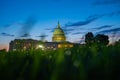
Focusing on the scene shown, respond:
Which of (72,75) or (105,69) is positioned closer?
(72,75)

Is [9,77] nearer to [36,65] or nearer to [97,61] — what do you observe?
[36,65]

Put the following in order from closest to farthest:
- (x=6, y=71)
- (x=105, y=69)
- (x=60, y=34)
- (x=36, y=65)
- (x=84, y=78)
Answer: (x=84, y=78) → (x=105, y=69) → (x=6, y=71) → (x=36, y=65) → (x=60, y=34)

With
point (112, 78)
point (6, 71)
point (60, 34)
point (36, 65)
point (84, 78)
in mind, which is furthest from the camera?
point (60, 34)

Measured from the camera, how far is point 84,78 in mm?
1312

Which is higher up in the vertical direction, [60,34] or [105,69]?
[60,34]

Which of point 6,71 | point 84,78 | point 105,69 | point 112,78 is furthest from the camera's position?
point 6,71

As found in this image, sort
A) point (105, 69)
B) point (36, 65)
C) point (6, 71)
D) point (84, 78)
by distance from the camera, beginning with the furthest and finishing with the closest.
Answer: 1. point (36, 65)
2. point (6, 71)
3. point (105, 69)
4. point (84, 78)

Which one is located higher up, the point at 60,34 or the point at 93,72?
the point at 60,34

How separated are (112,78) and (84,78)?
23 centimetres

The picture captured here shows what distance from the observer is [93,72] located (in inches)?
62.7

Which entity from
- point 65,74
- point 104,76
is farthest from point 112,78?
point 65,74

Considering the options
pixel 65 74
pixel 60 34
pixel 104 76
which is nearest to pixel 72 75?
pixel 65 74

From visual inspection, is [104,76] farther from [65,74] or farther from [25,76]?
[25,76]

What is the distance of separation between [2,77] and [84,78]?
625mm
